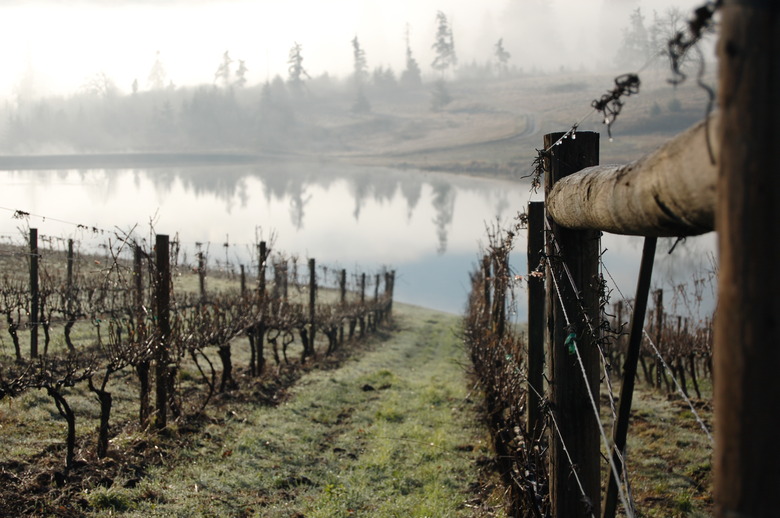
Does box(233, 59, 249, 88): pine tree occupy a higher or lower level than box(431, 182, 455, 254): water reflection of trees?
higher

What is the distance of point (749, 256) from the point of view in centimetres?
105

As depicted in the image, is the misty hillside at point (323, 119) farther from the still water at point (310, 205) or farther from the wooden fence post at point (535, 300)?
A: the wooden fence post at point (535, 300)

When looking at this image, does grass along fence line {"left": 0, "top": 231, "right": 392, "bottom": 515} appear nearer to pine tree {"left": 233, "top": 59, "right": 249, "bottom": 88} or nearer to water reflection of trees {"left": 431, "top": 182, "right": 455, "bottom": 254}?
water reflection of trees {"left": 431, "top": 182, "right": 455, "bottom": 254}

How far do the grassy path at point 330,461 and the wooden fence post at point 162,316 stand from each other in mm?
736

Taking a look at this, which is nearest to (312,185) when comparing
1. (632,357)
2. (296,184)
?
(296,184)

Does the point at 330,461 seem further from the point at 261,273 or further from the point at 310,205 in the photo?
the point at 310,205

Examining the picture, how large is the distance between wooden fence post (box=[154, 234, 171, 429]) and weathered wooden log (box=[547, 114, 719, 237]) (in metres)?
7.42

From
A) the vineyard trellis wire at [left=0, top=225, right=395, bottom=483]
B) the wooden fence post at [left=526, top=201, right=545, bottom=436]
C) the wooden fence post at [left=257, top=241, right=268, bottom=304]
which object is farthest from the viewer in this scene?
the wooden fence post at [left=257, top=241, right=268, bottom=304]

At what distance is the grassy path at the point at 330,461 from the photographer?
6.82 metres

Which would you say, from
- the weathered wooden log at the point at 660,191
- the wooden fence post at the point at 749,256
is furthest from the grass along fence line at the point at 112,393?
the wooden fence post at the point at 749,256

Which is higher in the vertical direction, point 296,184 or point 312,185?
point 296,184

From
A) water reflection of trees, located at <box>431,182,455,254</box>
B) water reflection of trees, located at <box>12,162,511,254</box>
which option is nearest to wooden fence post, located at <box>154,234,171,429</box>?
water reflection of trees, located at <box>431,182,455,254</box>

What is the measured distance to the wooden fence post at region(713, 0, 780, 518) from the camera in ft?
3.37

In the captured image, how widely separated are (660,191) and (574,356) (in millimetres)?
1716
